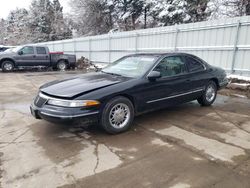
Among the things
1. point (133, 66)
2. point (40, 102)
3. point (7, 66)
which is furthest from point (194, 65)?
point (7, 66)

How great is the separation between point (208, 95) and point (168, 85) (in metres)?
1.77

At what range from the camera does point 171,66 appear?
17.4 feet

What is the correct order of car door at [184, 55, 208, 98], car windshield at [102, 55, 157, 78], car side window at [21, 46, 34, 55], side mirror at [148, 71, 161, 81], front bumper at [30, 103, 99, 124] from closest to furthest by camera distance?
front bumper at [30, 103, 99, 124], side mirror at [148, 71, 161, 81], car windshield at [102, 55, 157, 78], car door at [184, 55, 208, 98], car side window at [21, 46, 34, 55]

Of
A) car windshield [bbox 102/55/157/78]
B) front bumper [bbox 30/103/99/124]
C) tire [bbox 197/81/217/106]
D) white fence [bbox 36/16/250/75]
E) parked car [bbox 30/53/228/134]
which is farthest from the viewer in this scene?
white fence [bbox 36/16/250/75]

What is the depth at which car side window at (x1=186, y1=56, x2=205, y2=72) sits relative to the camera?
5.71 metres

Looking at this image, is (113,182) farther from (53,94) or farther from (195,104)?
(195,104)

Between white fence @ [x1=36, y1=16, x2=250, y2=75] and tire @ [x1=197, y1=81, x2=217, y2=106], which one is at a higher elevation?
white fence @ [x1=36, y1=16, x2=250, y2=75]

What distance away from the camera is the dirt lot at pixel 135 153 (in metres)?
2.93

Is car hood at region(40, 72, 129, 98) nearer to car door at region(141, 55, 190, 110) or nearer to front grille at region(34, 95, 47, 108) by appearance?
front grille at region(34, 95, 47, 108)

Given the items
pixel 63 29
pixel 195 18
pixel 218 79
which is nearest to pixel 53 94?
pixel 218 79

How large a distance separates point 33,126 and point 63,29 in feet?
127

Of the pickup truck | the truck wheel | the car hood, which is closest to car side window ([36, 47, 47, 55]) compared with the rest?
the pickup truck

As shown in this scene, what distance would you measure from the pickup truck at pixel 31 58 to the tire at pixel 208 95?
12.6 metres

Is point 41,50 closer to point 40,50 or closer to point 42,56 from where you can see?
point 40,50
